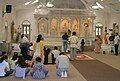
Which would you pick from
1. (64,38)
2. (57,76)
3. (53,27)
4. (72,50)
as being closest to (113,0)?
(64,38)

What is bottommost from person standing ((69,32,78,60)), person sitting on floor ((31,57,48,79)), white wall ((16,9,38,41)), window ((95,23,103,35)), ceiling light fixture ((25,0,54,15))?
person sitting on floor ((31,57,48,79))

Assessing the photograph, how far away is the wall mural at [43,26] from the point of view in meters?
28.8

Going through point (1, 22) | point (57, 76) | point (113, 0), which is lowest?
point (57, 76)

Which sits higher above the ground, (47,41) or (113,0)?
(113,0)

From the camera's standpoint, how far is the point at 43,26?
1135 inches

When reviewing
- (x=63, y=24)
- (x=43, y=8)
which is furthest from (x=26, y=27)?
(x=63, y=24)

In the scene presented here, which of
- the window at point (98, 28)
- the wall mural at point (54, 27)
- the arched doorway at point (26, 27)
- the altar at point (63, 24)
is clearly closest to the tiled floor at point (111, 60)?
the altar at point (63, 24)

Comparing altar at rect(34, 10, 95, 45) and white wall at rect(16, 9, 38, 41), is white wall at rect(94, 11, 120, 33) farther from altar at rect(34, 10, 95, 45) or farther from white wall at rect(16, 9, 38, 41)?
white wall at rect(16, 9, 38, 41)

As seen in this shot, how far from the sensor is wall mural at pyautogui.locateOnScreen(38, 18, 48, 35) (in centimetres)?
2883

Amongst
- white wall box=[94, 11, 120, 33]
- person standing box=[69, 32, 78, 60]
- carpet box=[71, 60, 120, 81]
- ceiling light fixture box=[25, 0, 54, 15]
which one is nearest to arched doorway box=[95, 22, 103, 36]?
white wall box=[94, 11, 120, 33]

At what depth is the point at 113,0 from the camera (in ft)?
69.7

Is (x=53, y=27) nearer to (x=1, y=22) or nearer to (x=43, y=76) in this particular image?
(x=1, y=22)

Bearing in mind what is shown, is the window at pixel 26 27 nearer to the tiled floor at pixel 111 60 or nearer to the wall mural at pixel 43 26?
the wall mural at pixel 43 26

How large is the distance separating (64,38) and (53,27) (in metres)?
9.26
